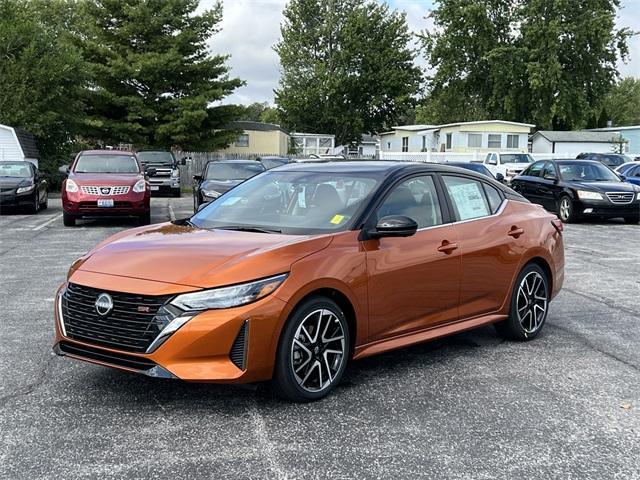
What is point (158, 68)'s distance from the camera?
35438 millimetres

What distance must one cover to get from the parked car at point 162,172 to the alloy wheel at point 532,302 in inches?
814

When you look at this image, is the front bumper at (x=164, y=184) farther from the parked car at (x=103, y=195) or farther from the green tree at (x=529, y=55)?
the green tree at (x=529, y=55)

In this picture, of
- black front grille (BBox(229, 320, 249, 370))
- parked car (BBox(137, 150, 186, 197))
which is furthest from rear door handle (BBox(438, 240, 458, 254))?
parked car (BBox(137, 150, 186, 197))

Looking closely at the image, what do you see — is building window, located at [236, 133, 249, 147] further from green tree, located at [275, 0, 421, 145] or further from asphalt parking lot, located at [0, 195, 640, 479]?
asphalt parking lot, located at [0, 195, 640, 479]

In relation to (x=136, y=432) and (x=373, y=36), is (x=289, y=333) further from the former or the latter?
(x=373, y=36)

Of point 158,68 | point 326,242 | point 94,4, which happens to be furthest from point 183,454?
point 94,4

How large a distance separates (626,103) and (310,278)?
9979cm

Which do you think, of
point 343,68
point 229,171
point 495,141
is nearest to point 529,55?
point 495,141

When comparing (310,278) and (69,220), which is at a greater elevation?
(310,278)

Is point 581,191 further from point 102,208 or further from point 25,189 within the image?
point 25,189

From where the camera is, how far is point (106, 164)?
15.6 metres

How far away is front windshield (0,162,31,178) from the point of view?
17922 millimetres

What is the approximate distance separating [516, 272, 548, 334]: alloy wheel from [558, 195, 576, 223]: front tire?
38.4ft

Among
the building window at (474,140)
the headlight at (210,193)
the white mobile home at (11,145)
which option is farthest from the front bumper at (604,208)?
the building window at (474,140)
